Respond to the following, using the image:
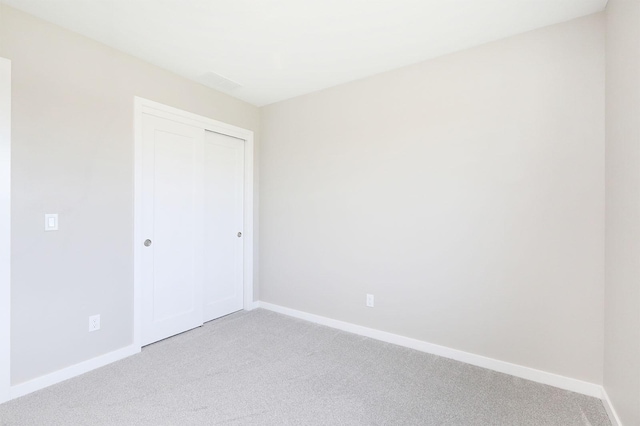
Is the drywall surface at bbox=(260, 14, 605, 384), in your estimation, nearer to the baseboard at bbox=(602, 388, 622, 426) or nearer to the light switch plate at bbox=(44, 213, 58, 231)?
the baseboard at bbox=(602, 388, 622, 426)

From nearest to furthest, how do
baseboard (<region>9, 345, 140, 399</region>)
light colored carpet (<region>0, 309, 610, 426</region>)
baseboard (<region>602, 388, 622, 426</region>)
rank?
baseboard (<region>602, 388, 622, 426</region>) → light colored carpet (<region>0, 309, 610, 426</region>) → baseboard (<region>9, 345, 140, 399</region>)

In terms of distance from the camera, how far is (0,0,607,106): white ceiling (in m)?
2.01

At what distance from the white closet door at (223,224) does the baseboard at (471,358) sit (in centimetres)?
92

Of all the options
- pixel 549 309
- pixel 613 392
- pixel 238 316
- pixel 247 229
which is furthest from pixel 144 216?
pixel 613 392

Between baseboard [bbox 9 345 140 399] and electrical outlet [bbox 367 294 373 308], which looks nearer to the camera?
A: baseboard [bbox 9 345 140 399]

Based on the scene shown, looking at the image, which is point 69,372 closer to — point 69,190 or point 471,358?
point 69,190

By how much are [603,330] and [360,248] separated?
1.89 meters

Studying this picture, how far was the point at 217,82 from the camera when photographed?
10.4ft

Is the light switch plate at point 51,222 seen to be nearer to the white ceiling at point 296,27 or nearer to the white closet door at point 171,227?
the white closet door at point 171,227

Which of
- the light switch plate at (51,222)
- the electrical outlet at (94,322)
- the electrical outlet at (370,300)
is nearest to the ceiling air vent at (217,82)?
the light switch plate at (51,222)

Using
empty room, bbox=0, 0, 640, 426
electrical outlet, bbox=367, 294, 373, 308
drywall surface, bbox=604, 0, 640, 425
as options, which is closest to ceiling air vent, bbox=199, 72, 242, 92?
empty room, bbox=0, 0, 640, 426

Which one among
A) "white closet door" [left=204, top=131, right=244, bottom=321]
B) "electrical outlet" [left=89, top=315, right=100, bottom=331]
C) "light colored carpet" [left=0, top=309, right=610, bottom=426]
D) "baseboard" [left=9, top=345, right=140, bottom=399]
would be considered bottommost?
"light colored carpet" [left=0, top=309, right=610, bottom=426]

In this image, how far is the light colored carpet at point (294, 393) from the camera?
1.85 m

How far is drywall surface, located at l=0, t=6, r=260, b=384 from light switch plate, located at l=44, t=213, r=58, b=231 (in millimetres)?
35
